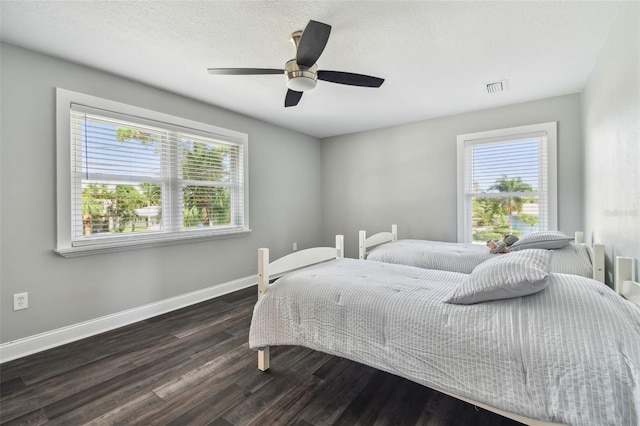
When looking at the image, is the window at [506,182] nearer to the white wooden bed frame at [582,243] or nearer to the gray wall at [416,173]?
the gray wall at [416,173]

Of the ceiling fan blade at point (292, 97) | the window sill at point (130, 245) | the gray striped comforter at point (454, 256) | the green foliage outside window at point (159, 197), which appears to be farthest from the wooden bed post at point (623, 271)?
the green foliage outside window at point (159, 197)

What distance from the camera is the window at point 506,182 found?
3.30 m

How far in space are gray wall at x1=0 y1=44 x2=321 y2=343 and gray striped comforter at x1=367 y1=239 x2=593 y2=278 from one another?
2.17 metres

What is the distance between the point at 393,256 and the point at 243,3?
2631 millimetres

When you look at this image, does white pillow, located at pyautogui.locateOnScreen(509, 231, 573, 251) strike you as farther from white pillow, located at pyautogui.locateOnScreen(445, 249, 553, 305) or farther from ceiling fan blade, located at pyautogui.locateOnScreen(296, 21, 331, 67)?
ceiling fan blade, located at pyautogui.locateOnScreen(296, 21, 331, 67)

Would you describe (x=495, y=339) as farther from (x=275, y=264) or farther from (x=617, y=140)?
(x=617, y=140)

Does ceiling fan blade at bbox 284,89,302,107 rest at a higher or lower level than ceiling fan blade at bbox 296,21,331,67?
higher

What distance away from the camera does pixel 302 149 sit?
4828 millimetres

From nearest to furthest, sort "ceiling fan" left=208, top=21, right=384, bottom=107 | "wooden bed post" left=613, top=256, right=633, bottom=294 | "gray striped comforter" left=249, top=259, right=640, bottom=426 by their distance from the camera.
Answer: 1. "gray striped comforter" left=249, top=259, right=640, bottom=426
2. "wooden bed post" left=613, top=256, right=633, bottom=294
3. "ceiling fan" left=208, top=21, right=384, bottom=107

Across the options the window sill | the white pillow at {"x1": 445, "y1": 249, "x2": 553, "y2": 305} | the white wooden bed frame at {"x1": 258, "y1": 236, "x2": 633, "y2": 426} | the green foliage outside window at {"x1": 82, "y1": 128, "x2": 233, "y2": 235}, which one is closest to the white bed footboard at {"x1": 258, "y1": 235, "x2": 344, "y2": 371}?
the white wooden bed frame at {"x1": 258, "y1": 236, "x2": 633, "y2": 426}

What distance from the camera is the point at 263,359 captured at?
1914mm

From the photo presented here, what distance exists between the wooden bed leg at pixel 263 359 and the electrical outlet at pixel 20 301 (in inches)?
76.4

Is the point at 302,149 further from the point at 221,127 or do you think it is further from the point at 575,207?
the point at 575,207

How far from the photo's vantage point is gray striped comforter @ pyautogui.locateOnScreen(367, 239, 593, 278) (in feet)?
7.03
